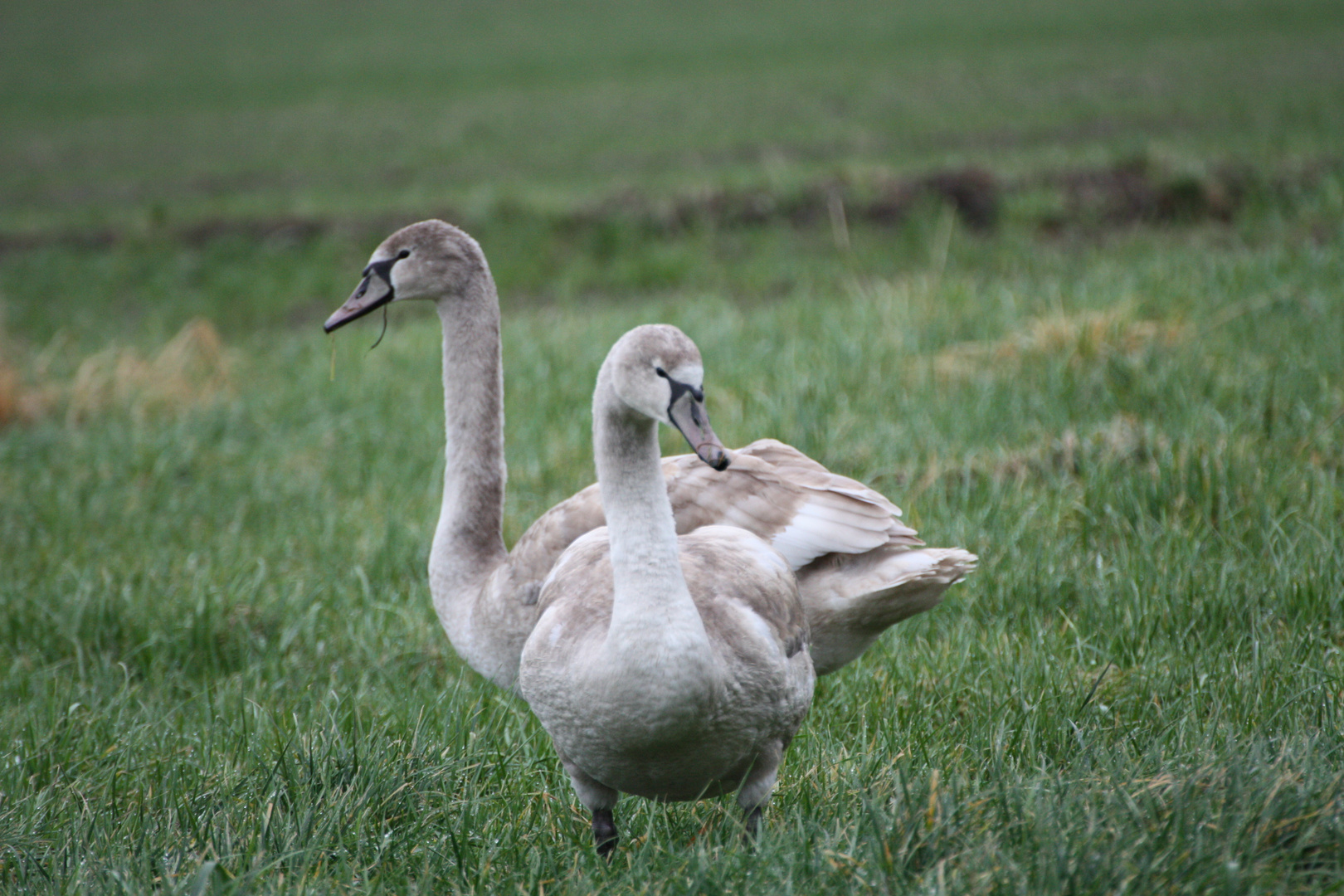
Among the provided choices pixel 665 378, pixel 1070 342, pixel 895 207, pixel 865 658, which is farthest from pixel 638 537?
pixel 895 207

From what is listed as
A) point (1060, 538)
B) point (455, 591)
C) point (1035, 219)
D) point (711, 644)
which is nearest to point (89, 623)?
point (455, 591)

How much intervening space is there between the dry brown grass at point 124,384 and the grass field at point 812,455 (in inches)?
1.4

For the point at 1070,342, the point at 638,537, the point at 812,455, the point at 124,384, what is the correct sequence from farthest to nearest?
the point at 124,384 < the point at 1070,342 < the point at 812,455 < the point at 638,537

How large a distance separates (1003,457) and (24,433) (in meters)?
6.41

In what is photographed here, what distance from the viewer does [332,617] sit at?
4.54 m

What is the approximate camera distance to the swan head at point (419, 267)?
3.97 meters

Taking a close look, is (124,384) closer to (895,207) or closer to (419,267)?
(419,267)

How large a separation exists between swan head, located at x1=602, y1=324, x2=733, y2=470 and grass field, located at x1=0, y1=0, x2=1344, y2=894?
2.86 ft

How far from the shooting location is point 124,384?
8312mm

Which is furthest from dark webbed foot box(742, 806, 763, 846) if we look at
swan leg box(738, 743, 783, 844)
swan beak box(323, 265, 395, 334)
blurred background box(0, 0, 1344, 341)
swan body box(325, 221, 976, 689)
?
blurred background box(0, 0, 1344, 341)

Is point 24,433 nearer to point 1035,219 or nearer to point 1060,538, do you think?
point 1060,538

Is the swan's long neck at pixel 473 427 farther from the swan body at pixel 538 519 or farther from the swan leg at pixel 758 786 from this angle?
the swan leg at pixel 758 786

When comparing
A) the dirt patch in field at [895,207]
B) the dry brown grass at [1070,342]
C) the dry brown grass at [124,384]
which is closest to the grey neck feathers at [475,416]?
the dry brown grass at [1070,342]

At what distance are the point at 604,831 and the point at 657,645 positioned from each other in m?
0.66
